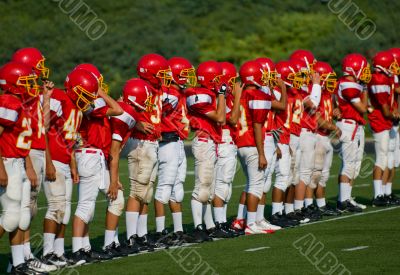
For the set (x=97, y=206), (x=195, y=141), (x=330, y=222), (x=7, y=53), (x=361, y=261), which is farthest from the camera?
(x=7, y=53)

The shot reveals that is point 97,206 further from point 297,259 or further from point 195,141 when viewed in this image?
point 297,259

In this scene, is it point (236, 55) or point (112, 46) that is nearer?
point (112, 46)

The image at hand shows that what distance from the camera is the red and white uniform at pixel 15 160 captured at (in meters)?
8.84

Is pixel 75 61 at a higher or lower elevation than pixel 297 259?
higher

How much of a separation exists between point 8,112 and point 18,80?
1.18 feet

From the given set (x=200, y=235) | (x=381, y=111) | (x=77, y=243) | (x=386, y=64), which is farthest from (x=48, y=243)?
(x=386, y=64)

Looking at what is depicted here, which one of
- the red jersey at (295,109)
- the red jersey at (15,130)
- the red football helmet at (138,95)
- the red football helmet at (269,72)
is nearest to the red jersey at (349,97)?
the red jersey at (295,109)

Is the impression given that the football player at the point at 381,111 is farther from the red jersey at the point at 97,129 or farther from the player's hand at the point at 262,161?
the red jersey at the point at 97,129

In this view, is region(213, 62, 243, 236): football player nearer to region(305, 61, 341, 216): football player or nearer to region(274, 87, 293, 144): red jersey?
region(274, 87, 293, 144): red jersey

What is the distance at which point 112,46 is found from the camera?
3534 centimetres

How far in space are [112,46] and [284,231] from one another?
79.3 ft

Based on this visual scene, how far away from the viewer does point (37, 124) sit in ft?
30.1

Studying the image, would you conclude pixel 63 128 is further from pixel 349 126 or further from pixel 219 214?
pixel 349 126

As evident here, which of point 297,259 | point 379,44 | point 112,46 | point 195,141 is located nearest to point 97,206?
point 195,141
